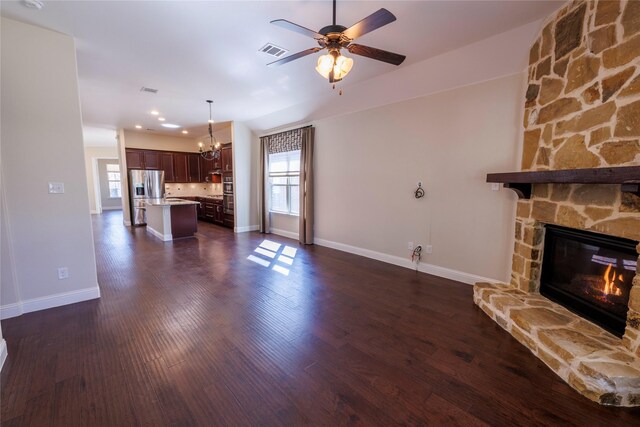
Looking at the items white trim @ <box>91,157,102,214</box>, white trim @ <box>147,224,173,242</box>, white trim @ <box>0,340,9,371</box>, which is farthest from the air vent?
white trim @ <box>91,157,102,214</box>

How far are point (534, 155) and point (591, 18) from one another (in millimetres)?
1149

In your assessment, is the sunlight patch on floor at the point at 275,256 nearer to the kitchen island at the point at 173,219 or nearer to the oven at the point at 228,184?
the kitchen island at the point at 173,219

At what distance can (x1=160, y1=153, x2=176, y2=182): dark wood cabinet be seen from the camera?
8406mm

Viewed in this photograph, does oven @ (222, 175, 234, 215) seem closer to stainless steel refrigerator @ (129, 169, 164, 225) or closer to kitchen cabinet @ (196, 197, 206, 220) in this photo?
kitchen cabinet @ (196, 197, 206, 220)

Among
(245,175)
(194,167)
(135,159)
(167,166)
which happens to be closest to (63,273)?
(245,175)

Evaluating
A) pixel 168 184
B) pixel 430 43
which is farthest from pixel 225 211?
pixel 430 43

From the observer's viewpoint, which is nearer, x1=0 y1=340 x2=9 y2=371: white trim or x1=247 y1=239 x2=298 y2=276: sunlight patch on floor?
x1=0 y1=340 x2=9 y2=371: white trim

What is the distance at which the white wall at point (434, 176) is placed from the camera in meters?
3.13

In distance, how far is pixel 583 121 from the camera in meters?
2.20

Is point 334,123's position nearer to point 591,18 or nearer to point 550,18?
point 550,18

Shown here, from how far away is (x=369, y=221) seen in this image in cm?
464

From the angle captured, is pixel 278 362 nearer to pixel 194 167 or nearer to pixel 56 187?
pixel 56 187

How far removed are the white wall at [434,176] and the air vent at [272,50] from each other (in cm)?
187

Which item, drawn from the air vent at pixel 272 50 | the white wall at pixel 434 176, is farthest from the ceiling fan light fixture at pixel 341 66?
the white wall at pixel 434 176
